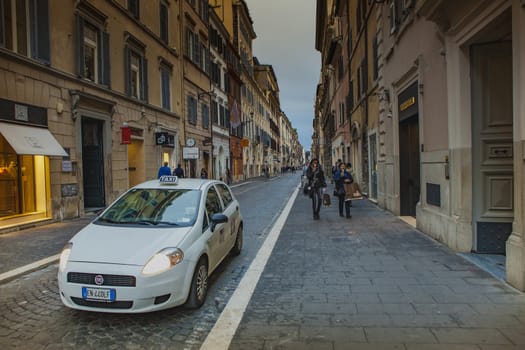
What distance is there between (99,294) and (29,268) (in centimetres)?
349

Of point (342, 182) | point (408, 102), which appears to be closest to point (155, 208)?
point (408, 102)

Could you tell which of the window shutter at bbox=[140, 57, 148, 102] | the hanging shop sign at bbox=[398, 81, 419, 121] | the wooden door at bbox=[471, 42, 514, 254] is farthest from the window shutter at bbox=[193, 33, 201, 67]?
the wooden door at bbox=[471, 42, 514, 254]

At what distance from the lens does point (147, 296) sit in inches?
163

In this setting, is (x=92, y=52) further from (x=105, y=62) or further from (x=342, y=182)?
(x=342, y=182)

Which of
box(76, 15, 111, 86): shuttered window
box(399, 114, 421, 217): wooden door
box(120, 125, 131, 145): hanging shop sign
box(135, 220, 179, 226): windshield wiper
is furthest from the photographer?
box(120, 125, 131, 145): hanging shop sign

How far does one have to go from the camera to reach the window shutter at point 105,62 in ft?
51.8

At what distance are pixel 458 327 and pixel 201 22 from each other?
30078mm

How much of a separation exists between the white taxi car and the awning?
646 cm

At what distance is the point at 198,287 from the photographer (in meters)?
4.82

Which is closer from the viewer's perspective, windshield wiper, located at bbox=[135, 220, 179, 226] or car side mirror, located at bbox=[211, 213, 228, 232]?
windshield wiper, located at bbox=[135, 220, 179, 226]

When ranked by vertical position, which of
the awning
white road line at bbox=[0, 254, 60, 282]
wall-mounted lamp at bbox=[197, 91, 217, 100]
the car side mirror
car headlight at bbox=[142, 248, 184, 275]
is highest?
wall-mounted lamp at bbox=[197, 91, 217, 100]

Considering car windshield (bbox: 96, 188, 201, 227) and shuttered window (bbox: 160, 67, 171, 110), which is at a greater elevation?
shuttered window (bbox: 160, 67, 171, 110)

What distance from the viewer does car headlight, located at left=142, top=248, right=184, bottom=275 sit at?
4215mm

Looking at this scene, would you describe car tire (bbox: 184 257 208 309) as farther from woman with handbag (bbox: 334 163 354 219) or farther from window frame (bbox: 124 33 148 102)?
window frame (bbox: 124 33 148 102)
